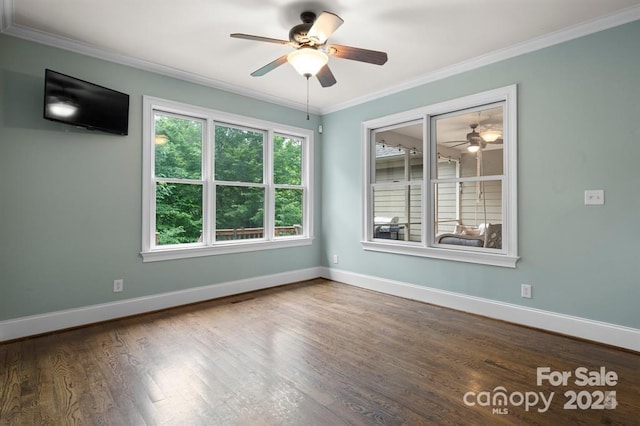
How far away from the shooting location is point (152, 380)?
225 cm

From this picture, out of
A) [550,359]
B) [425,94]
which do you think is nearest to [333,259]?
[425,94]

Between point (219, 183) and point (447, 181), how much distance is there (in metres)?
2.92

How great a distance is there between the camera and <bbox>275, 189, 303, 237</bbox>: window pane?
505cm

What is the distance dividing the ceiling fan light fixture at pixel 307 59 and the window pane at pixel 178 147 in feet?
6.41

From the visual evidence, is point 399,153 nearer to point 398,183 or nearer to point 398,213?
point 398,183

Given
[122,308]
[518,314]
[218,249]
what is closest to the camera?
[518,314]

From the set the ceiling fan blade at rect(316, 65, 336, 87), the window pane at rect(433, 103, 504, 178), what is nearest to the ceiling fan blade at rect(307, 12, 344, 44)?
the ceiling fan blade at rect(316, 65, 336, 87)

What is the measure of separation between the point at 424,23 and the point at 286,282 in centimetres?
377

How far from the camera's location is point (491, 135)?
3.63 metres

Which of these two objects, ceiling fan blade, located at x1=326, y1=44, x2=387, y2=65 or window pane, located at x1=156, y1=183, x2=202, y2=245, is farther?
window pane, located at x1=156, y1=183, x2=202, y2=245

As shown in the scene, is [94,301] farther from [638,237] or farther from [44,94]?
[638,237]

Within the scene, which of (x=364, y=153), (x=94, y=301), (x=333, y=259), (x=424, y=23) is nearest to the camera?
(x=424, y=23)

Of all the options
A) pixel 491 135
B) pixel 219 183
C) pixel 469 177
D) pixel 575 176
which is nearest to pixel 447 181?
pixel 469 177

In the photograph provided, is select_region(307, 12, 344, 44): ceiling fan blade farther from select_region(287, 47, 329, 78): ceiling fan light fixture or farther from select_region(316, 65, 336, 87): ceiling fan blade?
select_region(316, 65, 336, 87): ceiling fan blade
